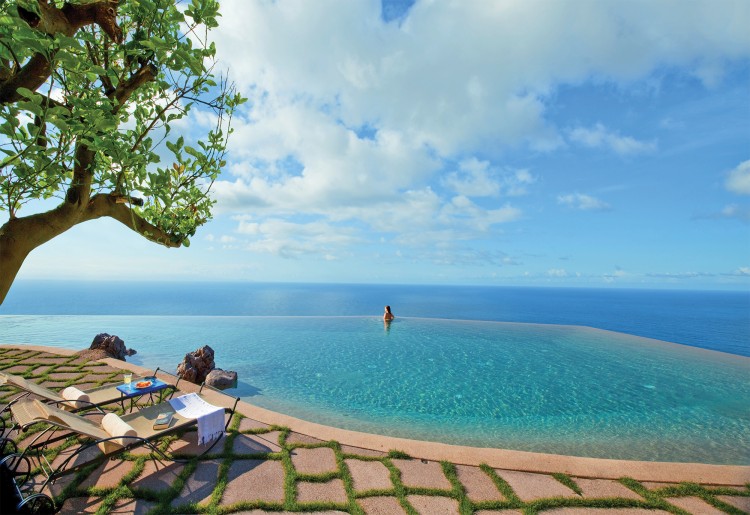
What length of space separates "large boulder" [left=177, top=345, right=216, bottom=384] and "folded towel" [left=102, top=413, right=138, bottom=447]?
645 centimetres

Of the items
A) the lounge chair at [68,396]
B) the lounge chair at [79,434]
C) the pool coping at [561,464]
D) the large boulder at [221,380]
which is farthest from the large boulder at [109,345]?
the pool coping at [561,464]

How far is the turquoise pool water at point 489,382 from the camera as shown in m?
7.68

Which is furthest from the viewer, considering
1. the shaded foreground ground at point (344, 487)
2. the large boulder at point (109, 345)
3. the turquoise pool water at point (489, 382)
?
the large boulder at point (109, 345)

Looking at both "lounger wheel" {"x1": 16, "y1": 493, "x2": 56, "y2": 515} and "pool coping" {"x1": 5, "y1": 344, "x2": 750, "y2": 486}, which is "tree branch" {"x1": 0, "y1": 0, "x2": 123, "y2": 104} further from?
"pool coping" {"x1": 5, "y1": 344, "x2": 750, "y2": 486}

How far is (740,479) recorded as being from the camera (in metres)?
4.73

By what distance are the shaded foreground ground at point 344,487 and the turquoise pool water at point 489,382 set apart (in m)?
2.55

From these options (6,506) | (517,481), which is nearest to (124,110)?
(6,506)

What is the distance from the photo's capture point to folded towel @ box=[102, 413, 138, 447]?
171 inches

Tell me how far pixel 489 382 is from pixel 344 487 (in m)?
8.53

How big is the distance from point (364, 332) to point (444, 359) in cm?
684

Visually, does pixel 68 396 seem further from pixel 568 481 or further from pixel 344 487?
pixel 568 481

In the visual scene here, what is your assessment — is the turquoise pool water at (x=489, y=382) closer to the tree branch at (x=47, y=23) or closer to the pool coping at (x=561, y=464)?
the pool coping at (x=561, y=464)

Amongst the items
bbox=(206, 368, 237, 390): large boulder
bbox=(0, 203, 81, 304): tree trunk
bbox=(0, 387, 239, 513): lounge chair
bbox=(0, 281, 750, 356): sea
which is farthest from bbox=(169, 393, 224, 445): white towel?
bbox=(0, 281, 750, 356): sea

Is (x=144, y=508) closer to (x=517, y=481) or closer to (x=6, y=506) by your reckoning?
(x=6, y=506)
